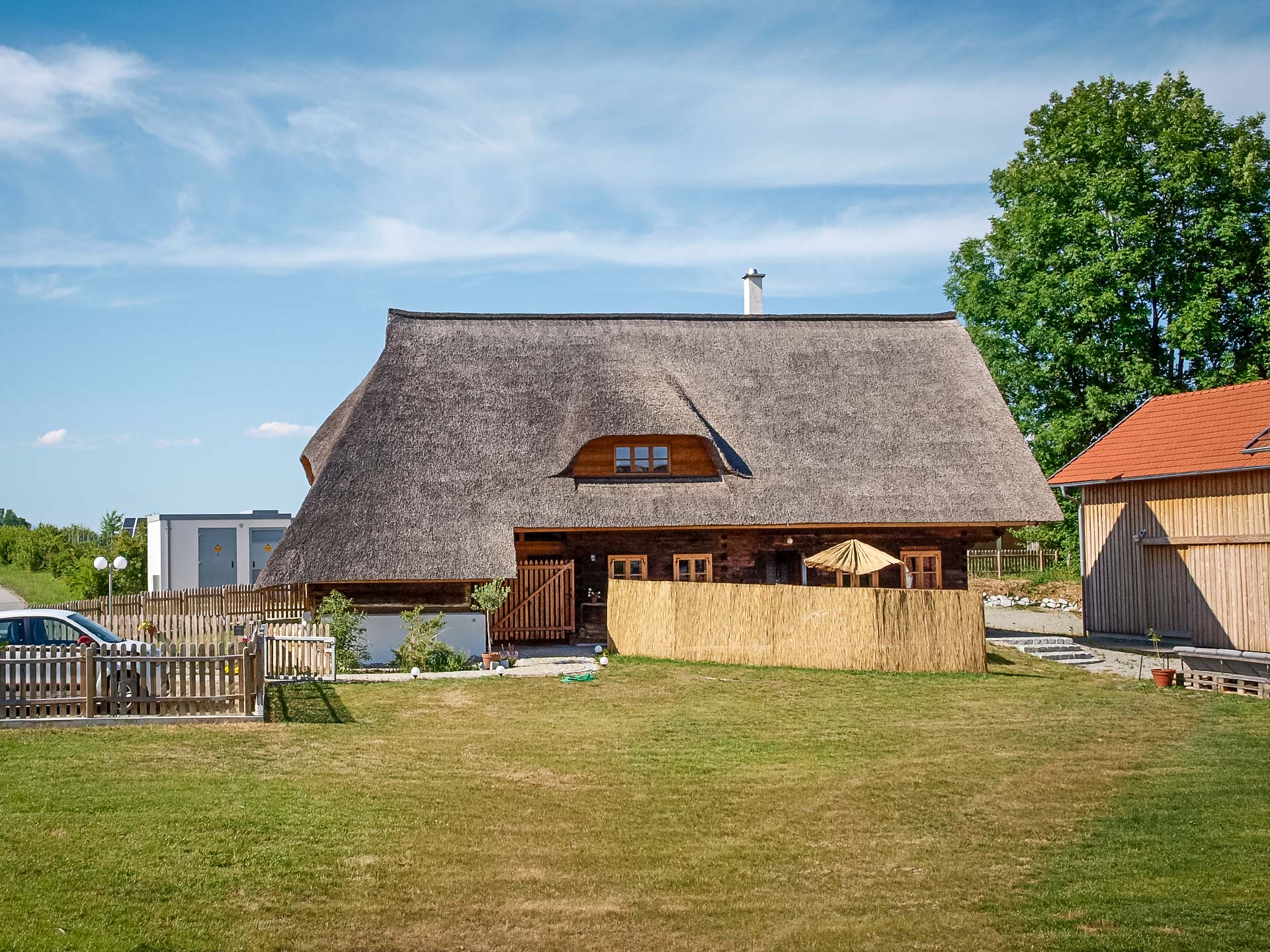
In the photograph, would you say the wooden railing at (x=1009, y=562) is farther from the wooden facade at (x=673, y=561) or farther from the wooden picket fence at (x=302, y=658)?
the wooden picket fence at (x=302, y=658)

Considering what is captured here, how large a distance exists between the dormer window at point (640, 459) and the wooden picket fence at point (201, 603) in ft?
26.2

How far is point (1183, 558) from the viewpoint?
25.3m

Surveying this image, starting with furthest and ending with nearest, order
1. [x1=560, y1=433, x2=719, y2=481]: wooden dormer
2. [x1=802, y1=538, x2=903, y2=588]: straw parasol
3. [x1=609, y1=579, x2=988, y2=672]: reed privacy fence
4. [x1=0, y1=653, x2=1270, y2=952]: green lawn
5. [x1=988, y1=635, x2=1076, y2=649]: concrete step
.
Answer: [x1=560, y1=433, x2=719, y2=481]: wooden dormer, [x1=988, y1=635, x2=1076, y2=649]: concrete step, [x1=802, y1=538, x2=903, y2=588]: straw parasol, [x1=609, y1=579, x2=988, y2=672]: reed privacy fence, [x1=0, y1=653, x2=1270, y2=952]: green lawn

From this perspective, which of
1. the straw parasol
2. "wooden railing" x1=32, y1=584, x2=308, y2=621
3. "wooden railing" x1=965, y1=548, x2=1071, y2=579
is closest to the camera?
the straw parasol

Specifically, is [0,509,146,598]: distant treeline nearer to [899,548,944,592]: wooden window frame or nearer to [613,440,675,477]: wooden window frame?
[613,440,675,477]: wooden window frame

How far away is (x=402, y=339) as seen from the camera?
94.4 feet

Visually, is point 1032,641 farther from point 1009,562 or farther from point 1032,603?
point 1009,562

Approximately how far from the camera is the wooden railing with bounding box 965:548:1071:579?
40.8m

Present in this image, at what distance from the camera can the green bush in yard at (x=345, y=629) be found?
21.8m

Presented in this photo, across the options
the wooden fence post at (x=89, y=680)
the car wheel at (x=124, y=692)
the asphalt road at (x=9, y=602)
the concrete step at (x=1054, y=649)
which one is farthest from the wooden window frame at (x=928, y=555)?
the asphalt road at (x=9, y=602)

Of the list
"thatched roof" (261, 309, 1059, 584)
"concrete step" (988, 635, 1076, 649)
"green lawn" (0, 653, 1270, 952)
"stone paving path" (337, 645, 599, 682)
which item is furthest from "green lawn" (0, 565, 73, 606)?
"concrete step" (988, 635, 1076, 649)

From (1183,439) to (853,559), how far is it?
939 cm

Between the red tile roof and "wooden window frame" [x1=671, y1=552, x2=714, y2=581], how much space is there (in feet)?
29.9

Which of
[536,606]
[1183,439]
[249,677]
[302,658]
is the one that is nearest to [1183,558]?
[1183,439]
